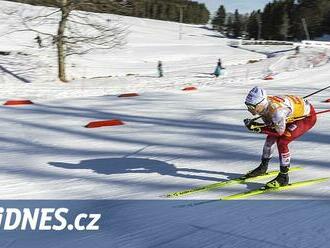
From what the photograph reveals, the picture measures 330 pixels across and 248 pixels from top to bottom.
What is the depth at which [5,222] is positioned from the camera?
5.23 metres

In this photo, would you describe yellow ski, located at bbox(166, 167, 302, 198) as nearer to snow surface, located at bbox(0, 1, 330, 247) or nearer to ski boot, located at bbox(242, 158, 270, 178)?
ski boot, located at bbox(242, 158, 270, 178)

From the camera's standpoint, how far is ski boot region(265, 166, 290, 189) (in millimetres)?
6312

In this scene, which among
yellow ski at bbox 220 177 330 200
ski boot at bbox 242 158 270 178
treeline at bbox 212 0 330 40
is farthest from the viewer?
treeline at bbox 212 0 330 40

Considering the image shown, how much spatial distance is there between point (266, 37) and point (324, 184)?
97.2 m

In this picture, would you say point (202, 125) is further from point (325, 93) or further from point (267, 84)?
point (267, 84)

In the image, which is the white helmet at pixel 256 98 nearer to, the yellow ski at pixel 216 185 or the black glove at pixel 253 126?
the black glove at pixel 253 126

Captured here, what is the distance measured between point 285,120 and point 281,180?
0.86 m

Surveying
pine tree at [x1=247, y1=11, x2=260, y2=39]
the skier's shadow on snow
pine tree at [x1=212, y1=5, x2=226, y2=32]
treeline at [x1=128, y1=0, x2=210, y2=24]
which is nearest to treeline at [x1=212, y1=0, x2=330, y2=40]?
pine tree at [x1=247, y1=11, x2=260, y2=39]

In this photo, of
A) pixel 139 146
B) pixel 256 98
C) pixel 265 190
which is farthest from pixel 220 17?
pixel 256 98

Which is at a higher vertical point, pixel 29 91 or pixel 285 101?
pixel 285 101

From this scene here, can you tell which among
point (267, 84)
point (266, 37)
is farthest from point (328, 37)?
point (267, 84)

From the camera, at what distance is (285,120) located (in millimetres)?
6102

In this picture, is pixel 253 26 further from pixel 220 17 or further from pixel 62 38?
pixel 62 38

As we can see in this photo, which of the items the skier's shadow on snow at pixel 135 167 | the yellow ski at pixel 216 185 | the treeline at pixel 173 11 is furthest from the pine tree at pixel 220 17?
the yellow ski at pixel 216 185
